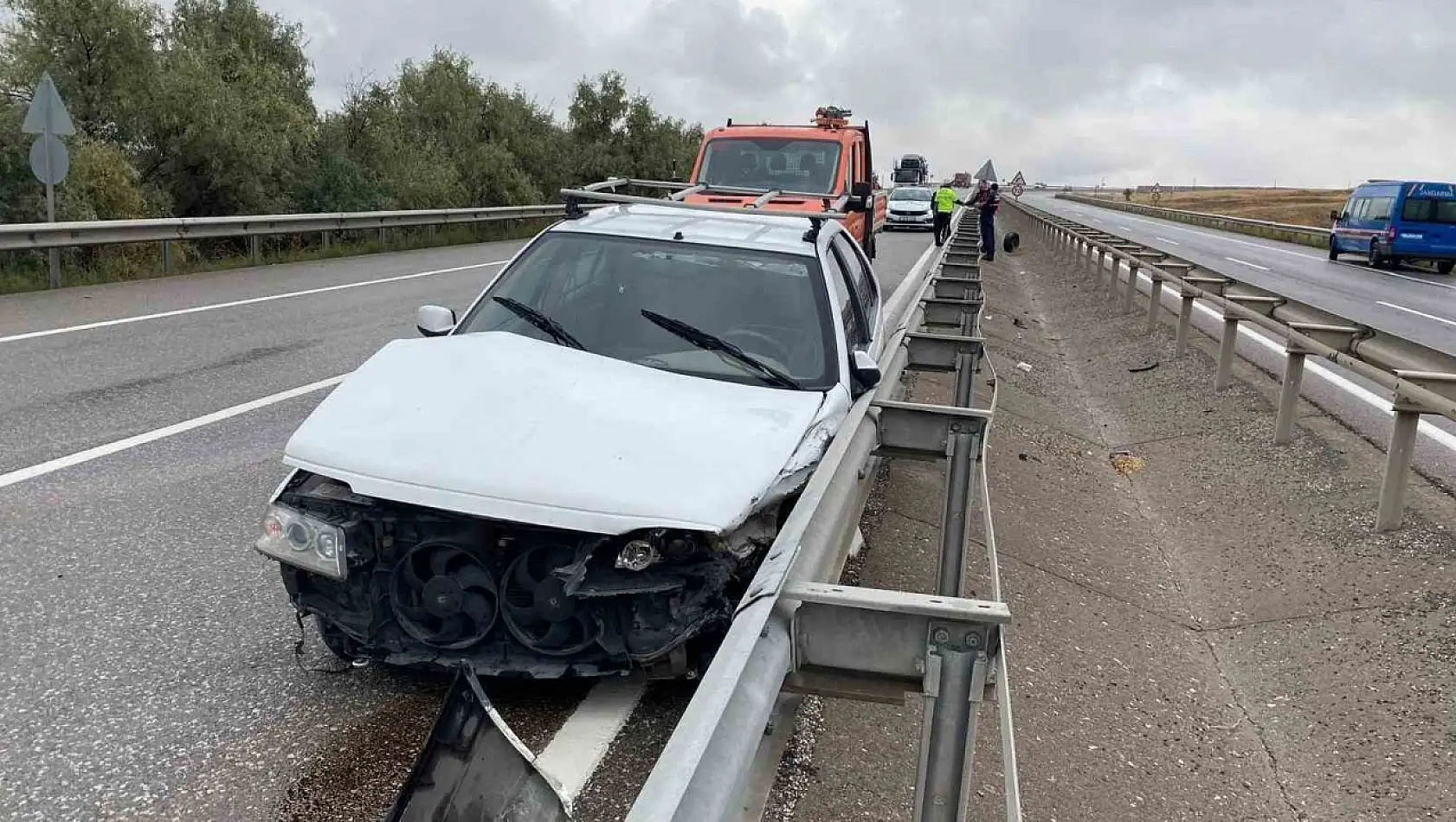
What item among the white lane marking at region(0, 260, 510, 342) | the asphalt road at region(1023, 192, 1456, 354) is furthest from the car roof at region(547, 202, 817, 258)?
the asphalt road at region(1023, 192, 1456, 354)

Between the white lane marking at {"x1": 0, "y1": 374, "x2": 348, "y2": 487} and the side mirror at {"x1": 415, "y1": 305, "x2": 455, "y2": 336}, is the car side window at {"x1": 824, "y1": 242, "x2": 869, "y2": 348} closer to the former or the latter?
the side mirror at {"x1": 415, "y1": 305, "x2": 455, "y2": 336}

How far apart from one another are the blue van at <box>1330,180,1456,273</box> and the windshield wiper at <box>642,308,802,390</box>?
30670 millimetres

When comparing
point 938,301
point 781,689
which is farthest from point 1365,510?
point 781,689

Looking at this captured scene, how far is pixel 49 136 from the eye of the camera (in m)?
14.0

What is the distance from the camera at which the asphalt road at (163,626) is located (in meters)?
→ 3.29

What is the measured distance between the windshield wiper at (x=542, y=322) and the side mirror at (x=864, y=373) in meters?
1.16

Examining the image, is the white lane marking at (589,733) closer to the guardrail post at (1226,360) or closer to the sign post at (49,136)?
the guardrail post at (1226,360)

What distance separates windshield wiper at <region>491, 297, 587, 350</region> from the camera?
478 cm

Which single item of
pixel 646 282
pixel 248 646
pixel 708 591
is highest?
pixel 646 282

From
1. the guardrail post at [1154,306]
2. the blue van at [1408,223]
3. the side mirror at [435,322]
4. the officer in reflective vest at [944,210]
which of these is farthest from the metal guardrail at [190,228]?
the blue van at [1408,223]

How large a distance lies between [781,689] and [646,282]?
3095 millimetres

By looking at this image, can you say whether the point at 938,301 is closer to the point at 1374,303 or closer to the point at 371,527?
the point at 371,527

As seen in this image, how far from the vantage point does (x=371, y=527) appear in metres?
3.55

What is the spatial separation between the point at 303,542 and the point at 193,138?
20112mm
